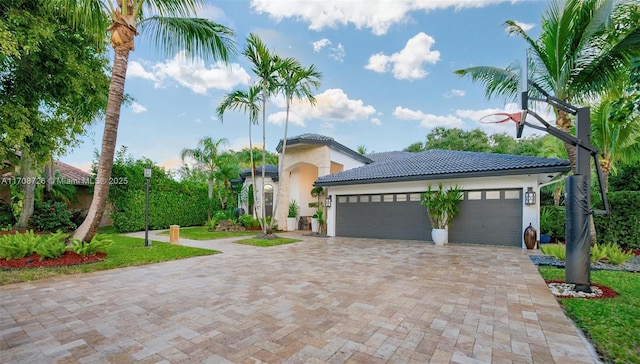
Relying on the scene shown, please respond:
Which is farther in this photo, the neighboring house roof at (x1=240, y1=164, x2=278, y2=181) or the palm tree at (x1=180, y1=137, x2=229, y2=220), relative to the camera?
the palm tree at (x1=180, y1=137, x2=229, y2=220)

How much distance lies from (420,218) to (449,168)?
2.34m

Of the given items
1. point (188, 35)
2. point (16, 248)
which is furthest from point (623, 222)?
point (16, 248)

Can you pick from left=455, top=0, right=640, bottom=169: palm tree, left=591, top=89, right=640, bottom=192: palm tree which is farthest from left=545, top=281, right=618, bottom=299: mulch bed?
left=591, top=89, right=640, bottom=192: palm tree

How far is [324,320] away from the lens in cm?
362

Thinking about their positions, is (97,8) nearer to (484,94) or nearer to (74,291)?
(74,291)

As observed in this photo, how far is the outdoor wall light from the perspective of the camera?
961 centimetres

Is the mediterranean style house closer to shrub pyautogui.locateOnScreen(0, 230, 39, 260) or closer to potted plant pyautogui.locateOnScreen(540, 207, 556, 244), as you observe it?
potted plant pyautogui.locateOnScreen(540, 207, 556, 244)

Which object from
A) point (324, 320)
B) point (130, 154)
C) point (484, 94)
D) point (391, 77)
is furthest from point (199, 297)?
point (391, 77)

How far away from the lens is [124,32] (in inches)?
289

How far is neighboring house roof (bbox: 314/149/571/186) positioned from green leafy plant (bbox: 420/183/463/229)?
0.64 meters

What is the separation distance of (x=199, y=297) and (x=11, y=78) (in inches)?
438

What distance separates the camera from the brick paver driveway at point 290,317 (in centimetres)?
281

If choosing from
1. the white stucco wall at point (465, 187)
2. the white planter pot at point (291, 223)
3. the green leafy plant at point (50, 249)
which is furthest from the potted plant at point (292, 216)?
the green leafy plant at point (50, 249)

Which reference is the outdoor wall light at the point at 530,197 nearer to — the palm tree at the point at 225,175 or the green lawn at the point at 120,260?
the green lawn at the point at 120,260
